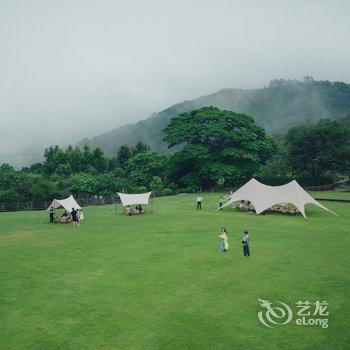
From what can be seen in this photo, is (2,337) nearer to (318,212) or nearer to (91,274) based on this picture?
(91,274)

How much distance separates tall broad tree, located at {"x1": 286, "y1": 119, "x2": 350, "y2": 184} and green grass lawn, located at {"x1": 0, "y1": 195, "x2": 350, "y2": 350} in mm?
32242

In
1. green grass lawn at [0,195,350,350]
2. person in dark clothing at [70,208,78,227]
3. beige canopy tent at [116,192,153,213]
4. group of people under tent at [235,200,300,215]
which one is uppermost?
beige canopy tent at [116,192,153,213]

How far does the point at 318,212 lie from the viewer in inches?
1403

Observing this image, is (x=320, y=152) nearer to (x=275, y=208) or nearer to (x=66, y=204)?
(x=275, y=208)

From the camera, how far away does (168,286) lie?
1608 cm

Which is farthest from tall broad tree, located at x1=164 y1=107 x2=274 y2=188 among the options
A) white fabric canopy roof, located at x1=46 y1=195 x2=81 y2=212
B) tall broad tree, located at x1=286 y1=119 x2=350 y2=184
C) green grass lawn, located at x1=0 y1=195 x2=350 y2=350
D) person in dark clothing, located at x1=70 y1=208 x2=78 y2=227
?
green grass lawn, located at x1=0 y1=195 x2=350 y2=350

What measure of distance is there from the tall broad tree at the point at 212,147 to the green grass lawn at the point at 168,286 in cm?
3097

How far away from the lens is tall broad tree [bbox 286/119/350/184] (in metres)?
58.4

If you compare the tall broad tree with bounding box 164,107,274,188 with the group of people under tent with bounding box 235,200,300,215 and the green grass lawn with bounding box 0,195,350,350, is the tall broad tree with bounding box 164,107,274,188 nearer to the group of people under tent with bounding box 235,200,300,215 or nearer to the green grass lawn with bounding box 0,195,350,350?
the group of people under tent with bounding box 235,200,300,215

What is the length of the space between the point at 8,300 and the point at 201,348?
8.53 m

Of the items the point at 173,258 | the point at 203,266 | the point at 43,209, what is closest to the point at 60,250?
the point at 173,258

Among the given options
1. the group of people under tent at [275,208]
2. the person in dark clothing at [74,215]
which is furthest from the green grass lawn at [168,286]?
the group of people under tent at [275,208]

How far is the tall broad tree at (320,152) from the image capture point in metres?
58.4

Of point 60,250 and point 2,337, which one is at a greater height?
point 60,250
